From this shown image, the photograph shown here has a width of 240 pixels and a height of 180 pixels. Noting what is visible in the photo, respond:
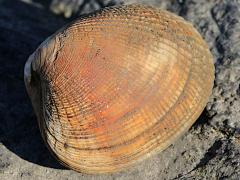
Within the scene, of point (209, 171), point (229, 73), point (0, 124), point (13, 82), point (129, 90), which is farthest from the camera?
point (13, 82)

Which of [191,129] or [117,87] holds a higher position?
[117,87]

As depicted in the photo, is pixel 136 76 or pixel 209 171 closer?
pixel 136 76

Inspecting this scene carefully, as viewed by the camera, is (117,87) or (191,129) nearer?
(117,87)

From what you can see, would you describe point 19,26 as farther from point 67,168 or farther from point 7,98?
point 67,168

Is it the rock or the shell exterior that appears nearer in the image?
the shell exterior

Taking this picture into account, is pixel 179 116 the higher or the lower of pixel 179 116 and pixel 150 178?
the higher

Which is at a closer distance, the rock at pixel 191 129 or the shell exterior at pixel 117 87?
the shell exterior at pixel 117 87

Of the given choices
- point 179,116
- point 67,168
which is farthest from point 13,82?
point 179,116

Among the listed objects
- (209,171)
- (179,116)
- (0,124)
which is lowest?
(0,124)
